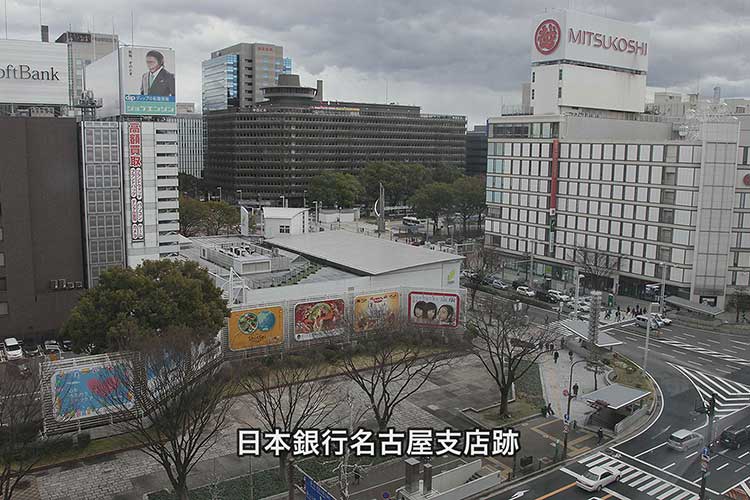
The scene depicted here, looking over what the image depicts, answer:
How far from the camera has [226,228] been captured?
4225 inches

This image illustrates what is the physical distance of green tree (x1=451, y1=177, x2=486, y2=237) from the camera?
11856cm

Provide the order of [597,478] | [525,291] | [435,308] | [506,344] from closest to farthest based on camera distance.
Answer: [597,478]
[506,344]
[435,308]
[525,291]

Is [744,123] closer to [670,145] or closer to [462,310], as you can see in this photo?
[670,145]

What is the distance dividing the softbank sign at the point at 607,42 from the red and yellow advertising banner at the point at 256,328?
189 feet

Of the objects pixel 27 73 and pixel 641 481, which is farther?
pixel 27 73

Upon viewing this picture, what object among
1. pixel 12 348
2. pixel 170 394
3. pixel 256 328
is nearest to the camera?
pixel 170 394

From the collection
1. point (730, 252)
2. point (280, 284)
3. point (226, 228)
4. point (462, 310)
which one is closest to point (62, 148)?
point (280, 284)

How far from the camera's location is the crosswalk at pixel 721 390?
4672 cm

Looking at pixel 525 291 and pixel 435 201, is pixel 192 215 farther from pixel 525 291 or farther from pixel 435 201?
pixel 525 291

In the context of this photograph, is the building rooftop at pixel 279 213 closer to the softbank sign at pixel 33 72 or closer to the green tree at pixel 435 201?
the softbank sign at pixel 33 72

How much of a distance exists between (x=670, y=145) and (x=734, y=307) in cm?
1875

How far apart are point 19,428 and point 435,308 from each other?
34469mm

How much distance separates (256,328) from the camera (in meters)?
51.1

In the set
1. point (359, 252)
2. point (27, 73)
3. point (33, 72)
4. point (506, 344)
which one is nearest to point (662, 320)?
point (506, 344)
